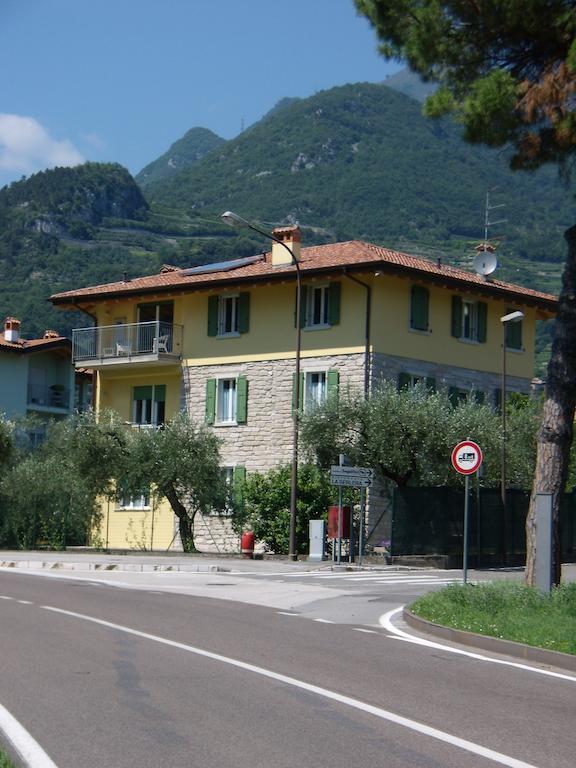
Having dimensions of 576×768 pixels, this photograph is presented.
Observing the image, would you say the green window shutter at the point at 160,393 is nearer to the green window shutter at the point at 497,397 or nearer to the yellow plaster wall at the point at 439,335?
the yellow plaster wall at the point at 439,335

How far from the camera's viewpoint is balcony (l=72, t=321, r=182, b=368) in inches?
1751

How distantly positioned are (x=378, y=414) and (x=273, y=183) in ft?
528

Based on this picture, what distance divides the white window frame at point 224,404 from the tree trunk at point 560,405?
2579cm

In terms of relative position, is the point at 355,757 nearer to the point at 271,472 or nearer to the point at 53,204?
the point at 271,472

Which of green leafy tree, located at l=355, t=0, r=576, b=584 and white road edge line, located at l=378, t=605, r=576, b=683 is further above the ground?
green leafy tree, located at l=355, t=0, r=576, b=584

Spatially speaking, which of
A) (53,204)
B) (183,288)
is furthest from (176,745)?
(53,204)

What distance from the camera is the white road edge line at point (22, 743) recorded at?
22.9ft

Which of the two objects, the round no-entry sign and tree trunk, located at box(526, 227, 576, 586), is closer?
tree trunk, located at box(526, 227, 576, 586)

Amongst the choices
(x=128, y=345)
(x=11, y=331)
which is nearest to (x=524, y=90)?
(x=128, y=345)

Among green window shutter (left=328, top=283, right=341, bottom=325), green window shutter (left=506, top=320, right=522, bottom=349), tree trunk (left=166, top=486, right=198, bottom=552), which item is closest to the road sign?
tree trunk (left=166, top=486, right=198, bottom=552)

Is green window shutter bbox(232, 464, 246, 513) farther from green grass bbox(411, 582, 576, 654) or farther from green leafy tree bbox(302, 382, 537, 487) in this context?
green grass bbox(411, 582, 576, 654)

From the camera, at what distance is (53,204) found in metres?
171

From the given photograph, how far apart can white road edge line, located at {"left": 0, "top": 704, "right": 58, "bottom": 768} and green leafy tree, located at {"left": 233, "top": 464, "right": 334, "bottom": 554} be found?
29.4m

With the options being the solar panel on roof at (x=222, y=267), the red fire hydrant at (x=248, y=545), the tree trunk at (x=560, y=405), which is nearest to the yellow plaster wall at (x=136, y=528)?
the red fire hydrant at (x=248, y=545)
